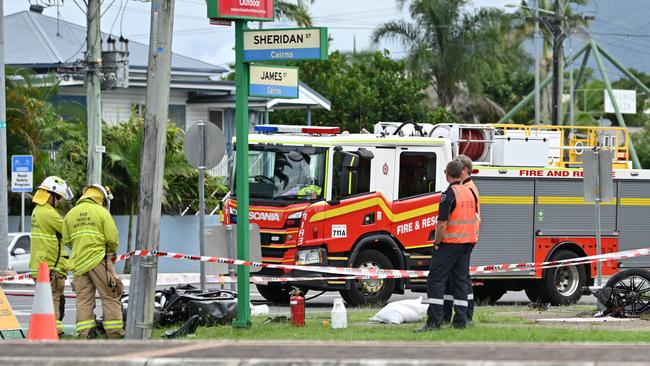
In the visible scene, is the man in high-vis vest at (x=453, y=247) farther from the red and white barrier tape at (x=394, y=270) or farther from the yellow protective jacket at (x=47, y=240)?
the yellow protective jacket at (x=47, y=240)

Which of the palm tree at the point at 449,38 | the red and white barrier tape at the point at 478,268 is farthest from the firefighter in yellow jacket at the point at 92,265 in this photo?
the palm tree at the point at 449,38

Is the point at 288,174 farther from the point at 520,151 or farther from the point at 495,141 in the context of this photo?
the point at 520,151

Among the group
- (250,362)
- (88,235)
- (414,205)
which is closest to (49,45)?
(414,205)

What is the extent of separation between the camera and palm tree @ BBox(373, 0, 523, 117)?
56.8 metres

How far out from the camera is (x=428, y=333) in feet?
41.8

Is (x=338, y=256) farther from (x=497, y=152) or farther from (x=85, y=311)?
(x=85, y=311)

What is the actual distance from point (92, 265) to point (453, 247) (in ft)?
12.3

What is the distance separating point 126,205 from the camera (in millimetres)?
32438

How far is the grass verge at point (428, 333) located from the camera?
39.8 ft

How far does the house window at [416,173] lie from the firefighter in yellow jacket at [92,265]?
6.56m

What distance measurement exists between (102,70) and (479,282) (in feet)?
40.6

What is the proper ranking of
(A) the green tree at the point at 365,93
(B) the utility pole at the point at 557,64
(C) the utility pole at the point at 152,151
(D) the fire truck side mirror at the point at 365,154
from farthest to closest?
(A) the green tree at the point at 365,93, (B) the utility pole at the point at 557,64, (D) the fire truck side mirror at the point at 365,154, (C) the utility pole at the point at 152,151

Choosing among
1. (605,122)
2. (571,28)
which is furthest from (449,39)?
(605,122)

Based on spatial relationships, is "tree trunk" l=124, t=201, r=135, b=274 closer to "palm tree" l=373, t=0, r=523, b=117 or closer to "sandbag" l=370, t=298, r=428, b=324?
"sandbag" l=370, t=298, r=428, b=324
